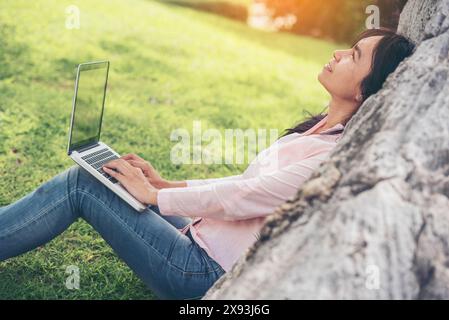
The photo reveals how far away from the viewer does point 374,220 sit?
184 centimetres

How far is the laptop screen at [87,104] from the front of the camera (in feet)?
9.93

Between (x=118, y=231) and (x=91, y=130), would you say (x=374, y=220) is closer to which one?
(x=118, y=231)

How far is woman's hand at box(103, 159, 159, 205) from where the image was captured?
271 centimetres

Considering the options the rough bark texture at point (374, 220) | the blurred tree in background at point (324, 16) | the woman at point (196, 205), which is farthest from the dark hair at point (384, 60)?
the blurred tree in background at point (324, 16)

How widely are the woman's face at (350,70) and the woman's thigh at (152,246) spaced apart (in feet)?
3.06

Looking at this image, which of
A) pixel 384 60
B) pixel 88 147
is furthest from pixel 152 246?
pixel 384 60

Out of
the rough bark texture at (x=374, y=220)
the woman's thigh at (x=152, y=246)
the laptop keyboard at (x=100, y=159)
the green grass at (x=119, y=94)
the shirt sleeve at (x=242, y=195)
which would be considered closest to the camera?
the rough bark texture at (x=374, y=220)

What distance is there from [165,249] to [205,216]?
0.22m

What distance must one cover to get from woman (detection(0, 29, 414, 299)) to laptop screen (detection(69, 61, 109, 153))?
1.01ft

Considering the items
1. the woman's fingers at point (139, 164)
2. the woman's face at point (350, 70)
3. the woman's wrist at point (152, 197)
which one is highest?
the woman's face at point (350, 70)

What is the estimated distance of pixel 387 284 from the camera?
71.7 inches

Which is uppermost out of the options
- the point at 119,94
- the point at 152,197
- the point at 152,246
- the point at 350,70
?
the point at 350,70

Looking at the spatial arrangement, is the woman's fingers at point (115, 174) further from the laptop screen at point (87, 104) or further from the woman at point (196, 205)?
the laptop screen at point (87, 104)

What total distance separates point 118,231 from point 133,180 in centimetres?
23
